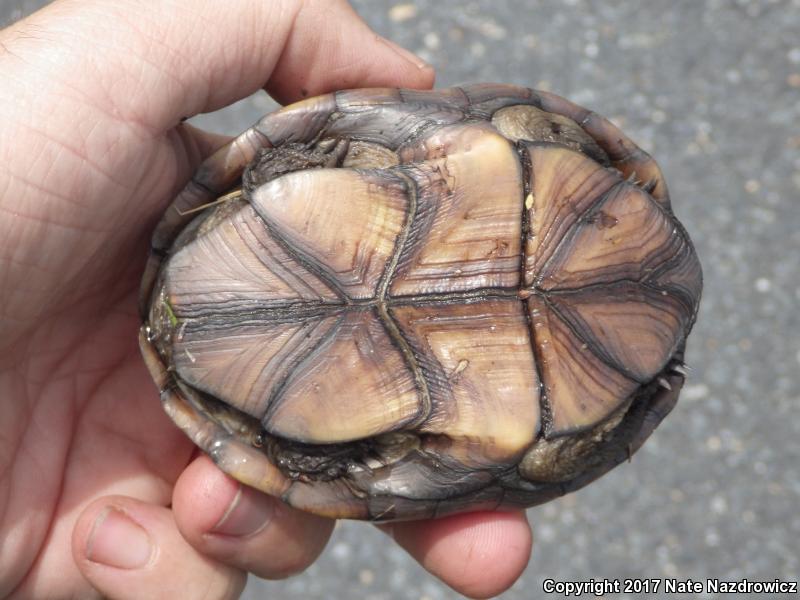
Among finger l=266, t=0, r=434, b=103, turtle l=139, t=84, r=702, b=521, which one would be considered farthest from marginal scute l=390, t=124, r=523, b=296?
finger l=266, t=0, r=434, b=103

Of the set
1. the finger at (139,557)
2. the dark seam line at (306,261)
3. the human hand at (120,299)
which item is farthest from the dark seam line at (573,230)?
the finger at (139,557)

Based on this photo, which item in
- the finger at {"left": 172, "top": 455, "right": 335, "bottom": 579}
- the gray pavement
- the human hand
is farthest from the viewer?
the gray pavement

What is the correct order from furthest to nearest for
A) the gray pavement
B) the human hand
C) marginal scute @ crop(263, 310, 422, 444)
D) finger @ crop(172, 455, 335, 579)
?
the gray pavement < finger @ crop(172, 455, 335, 579) < the human hand < marginal scute @ crop(263, 310, 422, 444)

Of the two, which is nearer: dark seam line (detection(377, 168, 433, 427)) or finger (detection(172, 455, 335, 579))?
dark seam line (detection(377, 168, 433, 427))

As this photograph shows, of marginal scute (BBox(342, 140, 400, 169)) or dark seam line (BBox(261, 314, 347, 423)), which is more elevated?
marginal scute (BBox(342, 140, 400, 169))

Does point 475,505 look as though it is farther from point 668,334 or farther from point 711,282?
point 711,282

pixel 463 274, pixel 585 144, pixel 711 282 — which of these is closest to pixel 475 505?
pixel 463 274

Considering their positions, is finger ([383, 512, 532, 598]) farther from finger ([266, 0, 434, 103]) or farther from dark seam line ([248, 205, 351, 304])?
finger ([266, 0, 434, 103])
